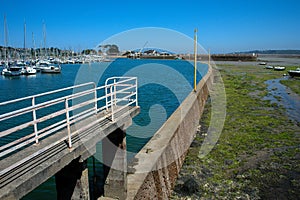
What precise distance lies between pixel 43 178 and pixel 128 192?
3.34 m

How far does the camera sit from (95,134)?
5.05m

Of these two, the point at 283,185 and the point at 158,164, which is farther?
the point at 283,185

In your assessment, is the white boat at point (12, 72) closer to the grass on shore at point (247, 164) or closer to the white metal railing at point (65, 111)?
the grass on shore at point (247, 164)

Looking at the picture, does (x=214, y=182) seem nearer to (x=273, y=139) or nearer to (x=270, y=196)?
Answer: (x=270, y=196)

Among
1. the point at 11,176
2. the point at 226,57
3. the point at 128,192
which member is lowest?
the point at 128,192

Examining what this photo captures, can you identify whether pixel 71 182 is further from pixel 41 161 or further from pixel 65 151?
pixel 41 161

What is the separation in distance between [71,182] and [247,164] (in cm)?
855

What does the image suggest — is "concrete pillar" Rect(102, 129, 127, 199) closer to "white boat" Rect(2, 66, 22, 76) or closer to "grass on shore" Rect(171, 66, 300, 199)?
"grass on shore" Rect(171, 66, 300, 199)

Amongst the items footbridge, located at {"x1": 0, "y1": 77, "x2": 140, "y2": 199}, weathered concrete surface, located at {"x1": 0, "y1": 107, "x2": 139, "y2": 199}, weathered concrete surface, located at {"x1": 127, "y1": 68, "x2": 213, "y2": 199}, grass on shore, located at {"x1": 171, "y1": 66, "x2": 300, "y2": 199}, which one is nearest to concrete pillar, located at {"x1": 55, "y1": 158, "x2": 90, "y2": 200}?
footbridge, located at {"x1": 0, "y1": 77, "x2": 140, "y2": 199}

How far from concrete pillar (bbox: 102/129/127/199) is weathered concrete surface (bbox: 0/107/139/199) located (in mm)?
1298

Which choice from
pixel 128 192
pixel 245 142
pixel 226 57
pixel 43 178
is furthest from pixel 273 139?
pixel 226 57

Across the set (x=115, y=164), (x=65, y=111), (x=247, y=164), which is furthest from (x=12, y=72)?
(x=65, y=111)

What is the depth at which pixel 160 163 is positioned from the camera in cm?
839

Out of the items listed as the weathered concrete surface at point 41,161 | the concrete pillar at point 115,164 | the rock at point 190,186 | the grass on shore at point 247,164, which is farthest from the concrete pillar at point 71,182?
the rock at point 190,186
